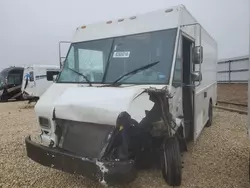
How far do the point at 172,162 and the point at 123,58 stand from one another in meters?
1.89

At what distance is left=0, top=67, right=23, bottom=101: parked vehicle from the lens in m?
21.2

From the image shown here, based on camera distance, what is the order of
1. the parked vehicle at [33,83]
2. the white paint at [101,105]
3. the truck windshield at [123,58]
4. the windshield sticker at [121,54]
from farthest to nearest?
1. the parked vehicle at [33,83]
2. the windshield sticker at [121,54]
3. the truck windshield at [123,58]
4. the white paint at [101,105]

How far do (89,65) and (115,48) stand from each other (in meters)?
0.63

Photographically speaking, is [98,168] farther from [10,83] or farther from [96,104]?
[10,83]

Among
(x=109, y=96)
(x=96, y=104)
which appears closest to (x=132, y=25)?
(x=109, y=96)

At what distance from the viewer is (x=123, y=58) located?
4551 millimetres

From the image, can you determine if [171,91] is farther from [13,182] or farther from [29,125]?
[29,125]

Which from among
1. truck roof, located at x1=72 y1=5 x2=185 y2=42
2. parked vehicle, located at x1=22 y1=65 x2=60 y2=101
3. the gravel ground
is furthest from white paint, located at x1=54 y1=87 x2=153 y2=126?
parked vehicle, located at x1=22 y1=65 x2=60 y2=101

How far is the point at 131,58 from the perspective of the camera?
4.49m

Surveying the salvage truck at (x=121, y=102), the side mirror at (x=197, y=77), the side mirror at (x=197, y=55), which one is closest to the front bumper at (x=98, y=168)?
the salvage truck at (x=121, y=102)

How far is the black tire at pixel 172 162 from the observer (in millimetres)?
3728

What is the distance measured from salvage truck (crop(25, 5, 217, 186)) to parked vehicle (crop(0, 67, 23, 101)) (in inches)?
703

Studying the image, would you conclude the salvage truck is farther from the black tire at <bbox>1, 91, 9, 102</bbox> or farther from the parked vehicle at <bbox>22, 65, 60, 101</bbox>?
the black tire at <bbox>1, 91, 9, 102</bbox>

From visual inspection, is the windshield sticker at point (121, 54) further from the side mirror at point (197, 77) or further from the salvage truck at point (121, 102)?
the side mirror at point (197, 77)
